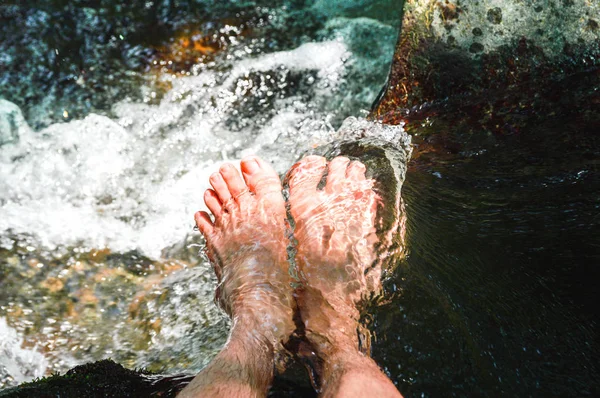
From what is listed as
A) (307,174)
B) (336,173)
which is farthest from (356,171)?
(307,174)

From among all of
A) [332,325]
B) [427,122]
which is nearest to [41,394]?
[332,325]

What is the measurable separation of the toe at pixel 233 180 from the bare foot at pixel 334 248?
0.80 feet

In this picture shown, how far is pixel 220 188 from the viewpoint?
2.25 metres

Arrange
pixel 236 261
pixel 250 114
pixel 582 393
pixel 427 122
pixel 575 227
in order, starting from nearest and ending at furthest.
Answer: pixel 582 393 < pixel 575 227 < pixel 236 261 < pixel 427 122 < pixel 250 114

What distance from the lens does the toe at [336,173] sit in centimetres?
200

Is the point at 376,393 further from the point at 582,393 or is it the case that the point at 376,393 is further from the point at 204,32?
the point at 204,32

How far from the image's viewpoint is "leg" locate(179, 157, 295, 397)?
1334 mm

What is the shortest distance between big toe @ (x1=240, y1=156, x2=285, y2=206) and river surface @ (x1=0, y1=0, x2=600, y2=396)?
42 centimetres

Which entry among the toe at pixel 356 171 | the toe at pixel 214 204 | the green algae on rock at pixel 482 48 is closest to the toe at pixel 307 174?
the toe at pixel 356 171

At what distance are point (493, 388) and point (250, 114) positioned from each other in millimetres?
2196

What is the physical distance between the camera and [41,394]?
1312 millimetres

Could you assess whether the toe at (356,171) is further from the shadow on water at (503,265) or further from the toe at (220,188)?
the toe at (220,188)

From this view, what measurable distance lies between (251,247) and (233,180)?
1.37 ft

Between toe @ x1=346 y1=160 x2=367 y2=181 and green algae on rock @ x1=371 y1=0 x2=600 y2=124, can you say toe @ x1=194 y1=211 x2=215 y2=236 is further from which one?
green algae on rock @ x1=371 y1=0 x2=600 y2=124
